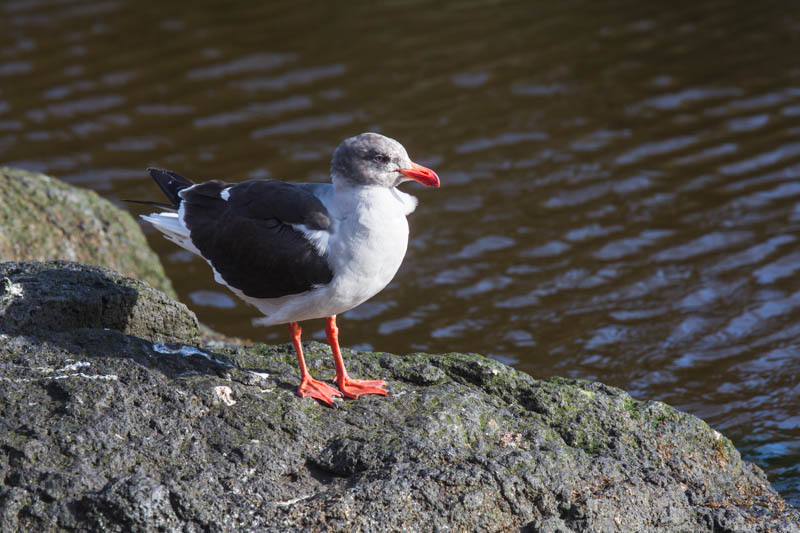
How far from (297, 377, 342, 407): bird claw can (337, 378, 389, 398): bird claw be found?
0.05 m

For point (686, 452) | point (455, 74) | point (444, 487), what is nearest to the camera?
point (444, 487)

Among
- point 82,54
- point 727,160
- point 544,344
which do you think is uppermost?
point 82,54

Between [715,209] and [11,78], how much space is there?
27.8ft

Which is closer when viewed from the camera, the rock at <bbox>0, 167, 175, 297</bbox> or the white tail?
the white tail

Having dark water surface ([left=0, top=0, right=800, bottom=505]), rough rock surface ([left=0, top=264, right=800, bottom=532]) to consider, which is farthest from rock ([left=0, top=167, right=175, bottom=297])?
rough rock surface ([left=0, top=264, right=800, bottom=532])

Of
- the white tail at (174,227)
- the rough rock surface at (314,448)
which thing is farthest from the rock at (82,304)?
the white tail at (174,227)

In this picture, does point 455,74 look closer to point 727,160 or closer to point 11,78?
point 727,160

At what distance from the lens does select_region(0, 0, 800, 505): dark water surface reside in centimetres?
723

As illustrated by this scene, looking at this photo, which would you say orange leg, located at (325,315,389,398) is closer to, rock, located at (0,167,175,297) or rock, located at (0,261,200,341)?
rock, located at (0,261,200,341)

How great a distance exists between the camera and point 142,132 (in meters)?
10.4

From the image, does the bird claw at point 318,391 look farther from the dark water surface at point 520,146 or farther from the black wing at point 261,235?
the dark water surface at point 520,146

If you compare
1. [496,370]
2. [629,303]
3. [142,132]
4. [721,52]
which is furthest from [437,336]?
[721,52]

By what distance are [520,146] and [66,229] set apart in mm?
4756

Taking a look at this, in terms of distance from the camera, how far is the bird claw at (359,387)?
4.28 metres
